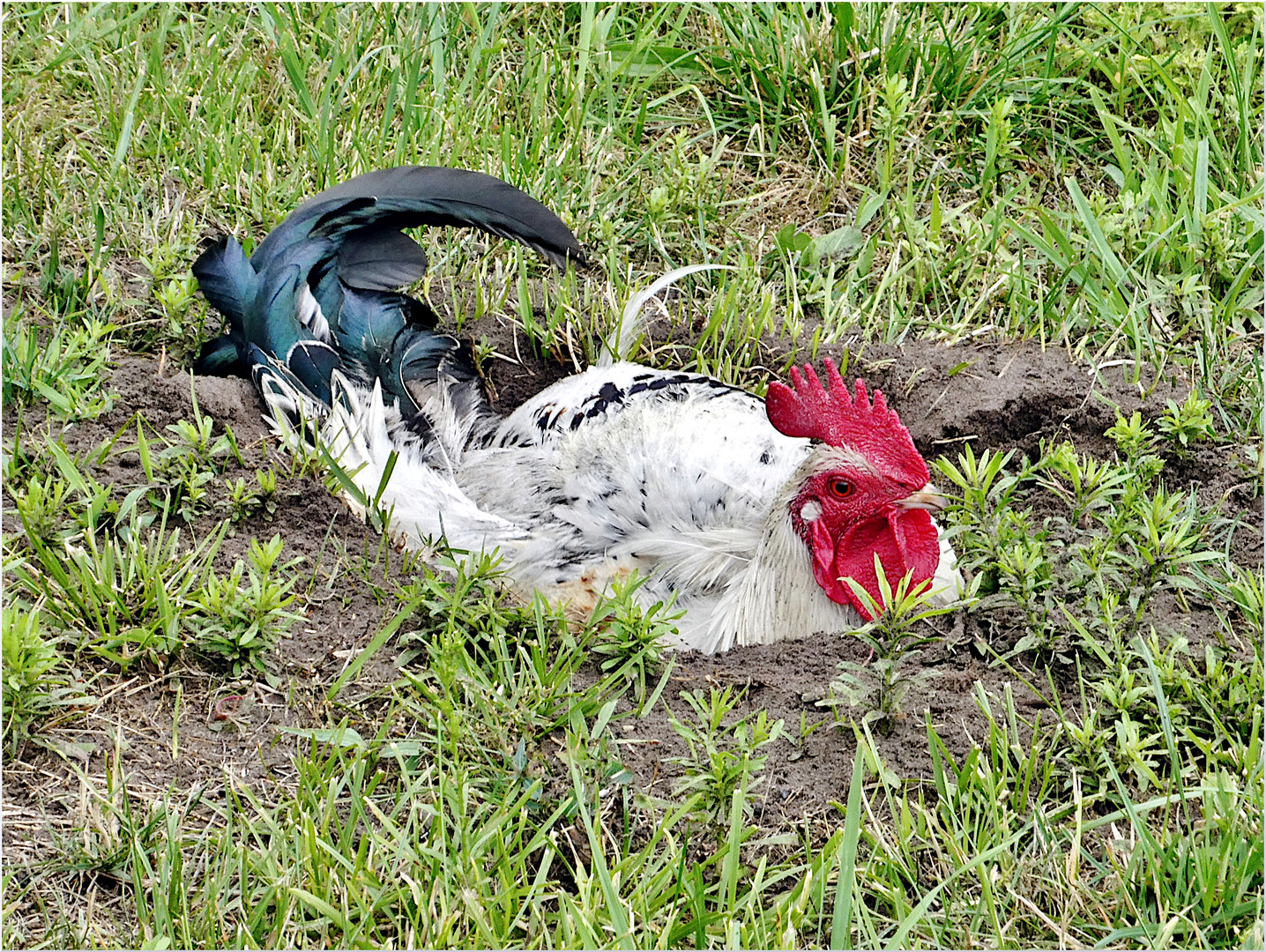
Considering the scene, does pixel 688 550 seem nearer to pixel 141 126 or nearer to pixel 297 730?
pixel 297 730

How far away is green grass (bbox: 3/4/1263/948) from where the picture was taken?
2123mm

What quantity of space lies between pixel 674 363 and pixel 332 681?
1.71 metres

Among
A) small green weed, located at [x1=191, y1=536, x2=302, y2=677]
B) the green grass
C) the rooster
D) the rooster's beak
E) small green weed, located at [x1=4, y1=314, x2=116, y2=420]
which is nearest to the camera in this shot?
the green grass

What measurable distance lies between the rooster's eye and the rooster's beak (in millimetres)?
117

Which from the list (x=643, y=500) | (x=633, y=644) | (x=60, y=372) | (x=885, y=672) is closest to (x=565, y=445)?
(x=643, y=500)

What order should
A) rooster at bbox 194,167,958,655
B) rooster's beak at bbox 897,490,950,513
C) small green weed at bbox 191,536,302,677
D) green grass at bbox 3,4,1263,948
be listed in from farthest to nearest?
rooster at bbox 194,167,958,655
rooster's beak at bbox 897,490,950,513
small green weed at bbox 191,536,302,677
green grass at bbox 3,4,1263,948

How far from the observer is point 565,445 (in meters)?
3.29

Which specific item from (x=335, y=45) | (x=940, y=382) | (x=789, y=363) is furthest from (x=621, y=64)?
(x=940, y=382)

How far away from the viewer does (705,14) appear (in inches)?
182

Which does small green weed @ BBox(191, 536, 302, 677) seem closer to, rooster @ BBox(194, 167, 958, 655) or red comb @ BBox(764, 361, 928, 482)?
rooster @ BBox(194, 167, 958, 655)

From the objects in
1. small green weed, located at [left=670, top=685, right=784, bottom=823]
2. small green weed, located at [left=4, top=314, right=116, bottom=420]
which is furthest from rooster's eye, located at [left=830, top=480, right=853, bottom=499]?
small green weed, located at [left=4, top=314, right=116, bottom=420]

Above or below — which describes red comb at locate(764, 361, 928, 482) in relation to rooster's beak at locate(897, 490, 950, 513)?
above

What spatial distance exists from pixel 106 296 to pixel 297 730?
1954 mm

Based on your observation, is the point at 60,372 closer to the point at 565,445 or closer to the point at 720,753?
the point at 565,445
